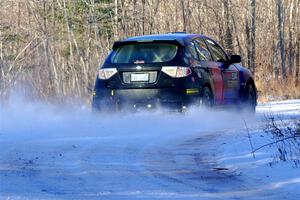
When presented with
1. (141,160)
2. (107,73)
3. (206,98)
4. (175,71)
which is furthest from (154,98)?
(141,160)

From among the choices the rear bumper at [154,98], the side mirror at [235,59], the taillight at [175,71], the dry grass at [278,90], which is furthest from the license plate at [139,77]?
the dry grass at [278,90]

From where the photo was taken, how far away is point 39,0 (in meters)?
34.3

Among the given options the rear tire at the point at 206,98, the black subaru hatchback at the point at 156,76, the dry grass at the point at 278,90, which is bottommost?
the dry grass at the point at 278,90

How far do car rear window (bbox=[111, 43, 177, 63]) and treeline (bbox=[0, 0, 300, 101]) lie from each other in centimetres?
1448

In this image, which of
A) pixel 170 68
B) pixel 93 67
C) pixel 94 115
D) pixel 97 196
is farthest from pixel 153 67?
pixel 93 67

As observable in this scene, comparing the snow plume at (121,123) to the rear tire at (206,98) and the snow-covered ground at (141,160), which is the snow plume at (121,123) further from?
the rear tire at (206,98)

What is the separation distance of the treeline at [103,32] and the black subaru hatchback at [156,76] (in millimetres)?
14461

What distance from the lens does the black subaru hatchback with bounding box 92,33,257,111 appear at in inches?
501

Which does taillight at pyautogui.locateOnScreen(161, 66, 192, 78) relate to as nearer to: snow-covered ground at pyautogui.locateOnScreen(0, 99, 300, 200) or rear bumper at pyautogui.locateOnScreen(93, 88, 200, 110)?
rear bumper at pyautogui.locateOnScreen(93, 88, 200, 110)

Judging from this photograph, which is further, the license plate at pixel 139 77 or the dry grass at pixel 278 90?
the dry grass at pixel 278 90

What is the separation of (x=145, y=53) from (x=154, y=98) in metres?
0.85

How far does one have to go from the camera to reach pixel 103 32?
36062 millimetres

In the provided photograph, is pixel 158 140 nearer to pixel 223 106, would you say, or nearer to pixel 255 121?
pixel 255 121

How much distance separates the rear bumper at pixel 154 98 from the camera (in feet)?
41.7
